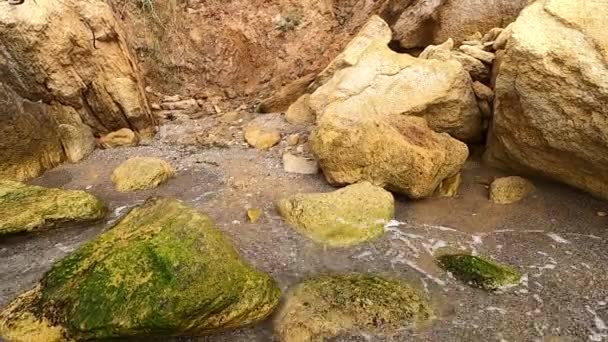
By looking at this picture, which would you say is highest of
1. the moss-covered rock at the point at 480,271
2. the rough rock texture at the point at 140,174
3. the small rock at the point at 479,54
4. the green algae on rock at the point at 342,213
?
the small rock at the point at 479,54

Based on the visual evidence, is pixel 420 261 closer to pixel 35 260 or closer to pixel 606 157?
pixel 606 157

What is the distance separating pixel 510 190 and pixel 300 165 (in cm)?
243

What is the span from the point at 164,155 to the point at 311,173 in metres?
2.22

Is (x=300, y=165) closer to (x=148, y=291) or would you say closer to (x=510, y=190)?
(x=510, y=190)

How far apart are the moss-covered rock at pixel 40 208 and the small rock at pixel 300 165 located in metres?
2.21

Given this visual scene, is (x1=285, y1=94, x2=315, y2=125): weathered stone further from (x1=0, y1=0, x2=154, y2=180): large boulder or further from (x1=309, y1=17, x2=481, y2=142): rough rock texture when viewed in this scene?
(x1=0, y1=0, x2=154, y2=180): large boulder

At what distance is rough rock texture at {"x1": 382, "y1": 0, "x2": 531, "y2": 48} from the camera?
22.3 feet

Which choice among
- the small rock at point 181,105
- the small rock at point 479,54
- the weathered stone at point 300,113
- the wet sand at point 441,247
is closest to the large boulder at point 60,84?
the wet sand at point 441,247

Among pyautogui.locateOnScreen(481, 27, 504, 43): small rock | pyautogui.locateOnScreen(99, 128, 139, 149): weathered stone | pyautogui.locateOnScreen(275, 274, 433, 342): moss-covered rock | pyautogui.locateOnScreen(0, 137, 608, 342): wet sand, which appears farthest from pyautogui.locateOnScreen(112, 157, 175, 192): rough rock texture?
pyautogui.locateOnScreen(481, 27, 504, 43): small rock

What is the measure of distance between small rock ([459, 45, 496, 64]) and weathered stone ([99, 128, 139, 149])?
4.86 m

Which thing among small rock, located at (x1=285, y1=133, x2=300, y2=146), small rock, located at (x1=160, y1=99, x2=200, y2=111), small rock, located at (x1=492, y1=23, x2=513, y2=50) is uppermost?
small rock, located at (x1=492, y1=23, x2=513, y2=50)

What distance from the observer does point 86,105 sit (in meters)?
7.27

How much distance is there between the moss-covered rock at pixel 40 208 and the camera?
4539 millimetres

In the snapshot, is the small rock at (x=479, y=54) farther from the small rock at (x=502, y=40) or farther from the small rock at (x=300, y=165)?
the small rock at (x=300, y=165)
